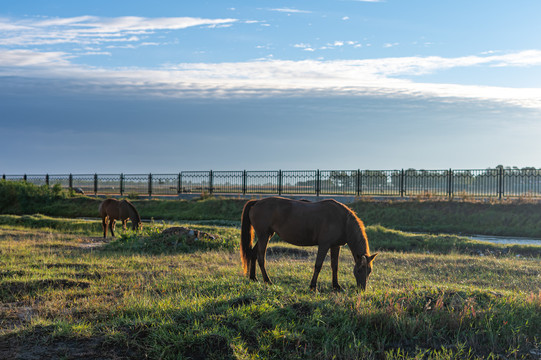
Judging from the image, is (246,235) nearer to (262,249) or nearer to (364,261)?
(262,249)

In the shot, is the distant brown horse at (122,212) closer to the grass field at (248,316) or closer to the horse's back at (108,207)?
the horse's back at (108,207)

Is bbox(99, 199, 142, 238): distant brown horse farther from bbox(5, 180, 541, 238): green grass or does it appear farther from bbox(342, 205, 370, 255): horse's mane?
bbox(342, 205, 370, 255): horse's mane

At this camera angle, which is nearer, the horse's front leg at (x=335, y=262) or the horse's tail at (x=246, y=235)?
the horse's front leg at (x=335, y=262)

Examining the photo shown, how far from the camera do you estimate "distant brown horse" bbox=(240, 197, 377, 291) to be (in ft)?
28.2

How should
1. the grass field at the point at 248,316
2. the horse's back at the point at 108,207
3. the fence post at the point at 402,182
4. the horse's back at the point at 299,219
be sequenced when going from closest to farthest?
the grass field at the point at 248,316 < the horse's back at the point at 299,219 < the horse's back at the point at 108,207 < the fence post at the point at 402,182


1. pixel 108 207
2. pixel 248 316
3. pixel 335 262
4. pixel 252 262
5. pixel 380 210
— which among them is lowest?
pixel 380 210

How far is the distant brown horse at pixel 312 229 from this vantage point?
8602mm

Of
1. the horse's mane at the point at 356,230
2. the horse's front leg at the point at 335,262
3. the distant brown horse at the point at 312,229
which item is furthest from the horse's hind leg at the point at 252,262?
the horse's mane at the point at 356,230

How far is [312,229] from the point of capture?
29.4ft

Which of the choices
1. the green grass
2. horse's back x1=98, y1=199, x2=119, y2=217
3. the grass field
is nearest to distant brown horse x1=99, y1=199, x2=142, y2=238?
horse's back x1=98, y1=199, x2=119, y2=217

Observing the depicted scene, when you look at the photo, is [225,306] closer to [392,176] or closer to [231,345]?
[231,345]

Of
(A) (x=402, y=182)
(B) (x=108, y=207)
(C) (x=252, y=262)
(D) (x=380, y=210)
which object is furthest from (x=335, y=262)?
Result: (A) (x=402, y=182)

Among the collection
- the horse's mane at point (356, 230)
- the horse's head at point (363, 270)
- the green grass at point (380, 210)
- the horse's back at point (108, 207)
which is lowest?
the green grass at point (380, 210)

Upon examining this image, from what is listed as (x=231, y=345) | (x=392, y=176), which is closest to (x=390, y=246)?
(x=231, y=345)
